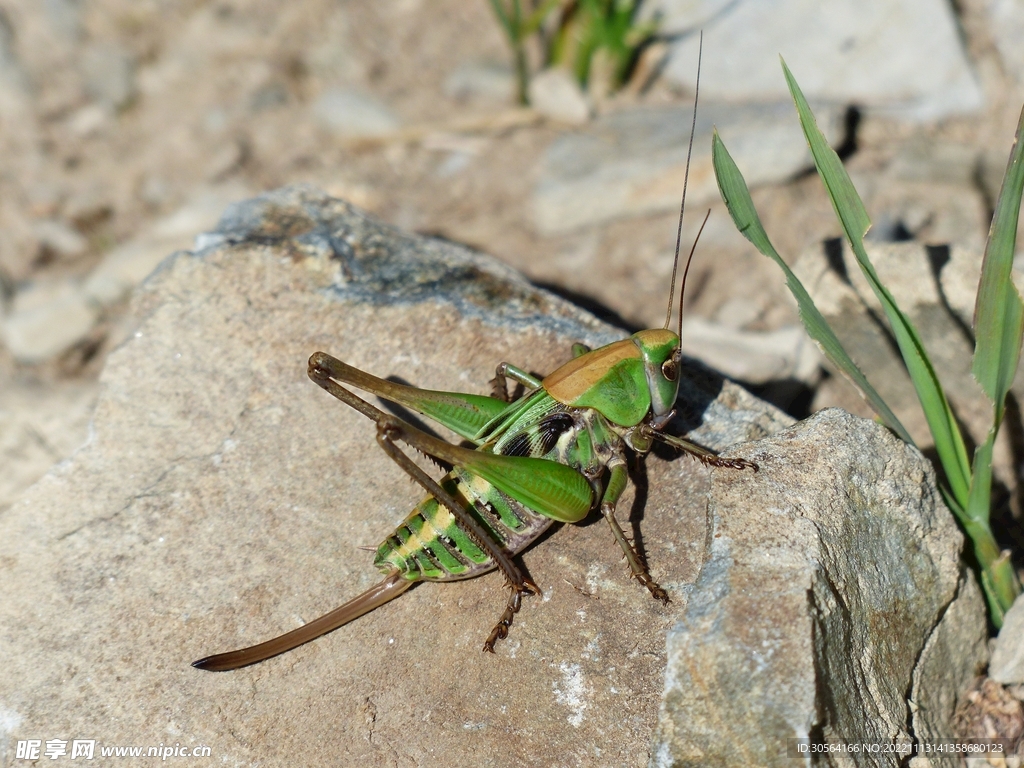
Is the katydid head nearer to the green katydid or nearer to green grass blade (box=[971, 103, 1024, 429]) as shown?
the green katydid

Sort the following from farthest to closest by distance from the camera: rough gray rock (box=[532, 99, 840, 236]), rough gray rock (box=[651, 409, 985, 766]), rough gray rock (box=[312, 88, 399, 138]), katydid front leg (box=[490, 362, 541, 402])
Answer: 1. rough gray rock (box=[312, 88, 399, 138])
2. rough gray rock (box=[532, 99, 840, 236])
3. katydid front leg (box=[490, 362, 541, 402])
4. rough gray rock (box=[651, 409, 985, 766])

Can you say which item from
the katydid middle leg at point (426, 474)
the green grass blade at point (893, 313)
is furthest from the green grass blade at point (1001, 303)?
the katydid middle leg at point (426, 474)

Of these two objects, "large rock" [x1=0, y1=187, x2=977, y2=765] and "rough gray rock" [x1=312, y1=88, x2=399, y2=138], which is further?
"rough gray rock" [x1=312, y1=88, x2=399, y2=138]

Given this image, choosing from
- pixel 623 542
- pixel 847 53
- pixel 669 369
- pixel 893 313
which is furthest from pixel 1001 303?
pixel 847 53

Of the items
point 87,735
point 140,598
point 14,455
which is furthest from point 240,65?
point 87,735

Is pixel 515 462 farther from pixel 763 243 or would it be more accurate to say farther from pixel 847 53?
pixel 847 53

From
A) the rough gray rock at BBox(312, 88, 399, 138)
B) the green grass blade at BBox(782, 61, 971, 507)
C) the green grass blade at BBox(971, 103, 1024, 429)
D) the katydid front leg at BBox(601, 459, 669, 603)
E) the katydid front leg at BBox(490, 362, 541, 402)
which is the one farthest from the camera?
the rough gray rock at BBox(312, 88, 399, 138)

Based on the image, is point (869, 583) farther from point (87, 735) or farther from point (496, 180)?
point (496, 180)

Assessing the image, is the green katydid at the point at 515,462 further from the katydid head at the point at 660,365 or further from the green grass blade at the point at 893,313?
the green grass blade at the point at 893,313

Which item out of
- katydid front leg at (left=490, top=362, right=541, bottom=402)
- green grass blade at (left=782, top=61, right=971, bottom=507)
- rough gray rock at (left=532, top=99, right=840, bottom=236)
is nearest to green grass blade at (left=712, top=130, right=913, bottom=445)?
green grass blade at (left=782, top=61, right=971, bottom=507)
